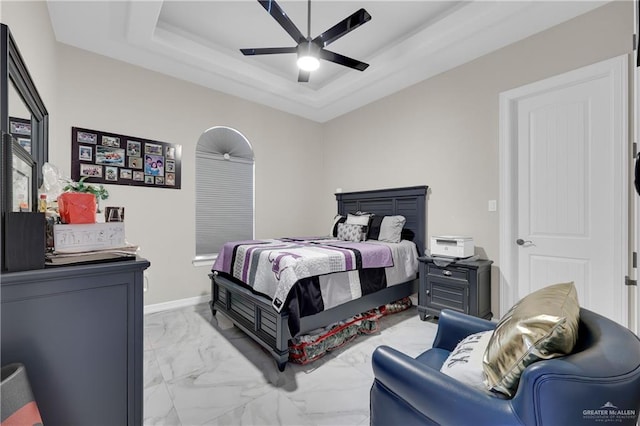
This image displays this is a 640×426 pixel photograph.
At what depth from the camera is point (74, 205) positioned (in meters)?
1.18

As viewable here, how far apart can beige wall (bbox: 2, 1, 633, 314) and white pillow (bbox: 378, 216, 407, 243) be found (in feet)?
1.20

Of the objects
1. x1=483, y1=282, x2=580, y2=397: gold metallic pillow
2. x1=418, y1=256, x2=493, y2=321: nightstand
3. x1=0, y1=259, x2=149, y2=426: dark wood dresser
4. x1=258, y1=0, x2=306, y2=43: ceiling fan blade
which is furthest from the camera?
x1=418, y1=256, x2=493, y2=321: nightstand

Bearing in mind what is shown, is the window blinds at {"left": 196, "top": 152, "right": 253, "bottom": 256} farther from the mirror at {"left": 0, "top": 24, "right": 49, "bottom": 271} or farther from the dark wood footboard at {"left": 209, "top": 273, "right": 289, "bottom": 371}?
the mirror at {"left": 0, "top": 24, "right": 49, "bottom": 271}

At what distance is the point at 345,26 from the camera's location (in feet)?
7.18

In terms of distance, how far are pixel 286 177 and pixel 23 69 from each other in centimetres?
337

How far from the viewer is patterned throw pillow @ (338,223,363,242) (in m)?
3.57

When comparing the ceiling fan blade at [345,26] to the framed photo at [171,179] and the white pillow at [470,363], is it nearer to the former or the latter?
the white pillow at [470,363]

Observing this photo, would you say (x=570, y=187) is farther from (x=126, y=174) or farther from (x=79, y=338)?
(x=126, y=174)

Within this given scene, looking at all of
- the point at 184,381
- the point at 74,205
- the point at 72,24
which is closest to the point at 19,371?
the point at 74,205

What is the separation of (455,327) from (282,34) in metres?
3.29

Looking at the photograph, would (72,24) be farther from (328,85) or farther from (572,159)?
(572,159)

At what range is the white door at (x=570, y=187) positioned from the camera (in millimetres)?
2250

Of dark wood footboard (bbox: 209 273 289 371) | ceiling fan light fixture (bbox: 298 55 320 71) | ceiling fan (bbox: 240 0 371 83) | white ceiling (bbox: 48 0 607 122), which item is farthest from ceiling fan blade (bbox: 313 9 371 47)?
dark wood footboard (bbox: 209 273 289 371)

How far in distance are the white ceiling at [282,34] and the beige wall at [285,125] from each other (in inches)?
7.0
